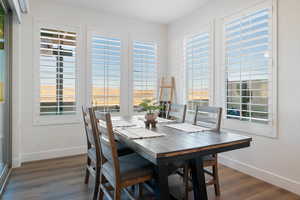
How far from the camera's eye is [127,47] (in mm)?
3971

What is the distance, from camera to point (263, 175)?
8.34ft

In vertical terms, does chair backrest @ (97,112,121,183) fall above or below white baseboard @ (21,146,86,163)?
above

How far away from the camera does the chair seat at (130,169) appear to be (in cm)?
158

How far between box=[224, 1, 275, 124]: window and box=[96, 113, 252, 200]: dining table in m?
1.10

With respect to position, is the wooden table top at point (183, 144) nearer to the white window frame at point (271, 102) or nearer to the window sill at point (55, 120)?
the white window frame at point (271, 102)

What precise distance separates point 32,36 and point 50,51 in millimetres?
348

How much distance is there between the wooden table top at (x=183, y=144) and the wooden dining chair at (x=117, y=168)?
18 cm

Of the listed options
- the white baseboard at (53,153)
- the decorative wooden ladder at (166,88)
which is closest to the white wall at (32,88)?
the white baseboard at (53,153)

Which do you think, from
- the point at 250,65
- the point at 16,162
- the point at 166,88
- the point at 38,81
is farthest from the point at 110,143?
the point at 166,88

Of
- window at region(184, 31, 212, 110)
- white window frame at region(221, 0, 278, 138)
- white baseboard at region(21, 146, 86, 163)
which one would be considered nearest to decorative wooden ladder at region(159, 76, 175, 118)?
window at region(184, 31, 212, 110)

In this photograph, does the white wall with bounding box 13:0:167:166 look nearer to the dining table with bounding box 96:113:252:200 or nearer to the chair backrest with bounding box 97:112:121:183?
the dining table with bounding box 96:113:252:200

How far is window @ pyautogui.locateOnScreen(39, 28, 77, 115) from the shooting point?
330 centimetres

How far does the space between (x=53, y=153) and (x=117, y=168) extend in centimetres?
238

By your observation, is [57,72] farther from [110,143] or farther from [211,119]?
[211,119]
